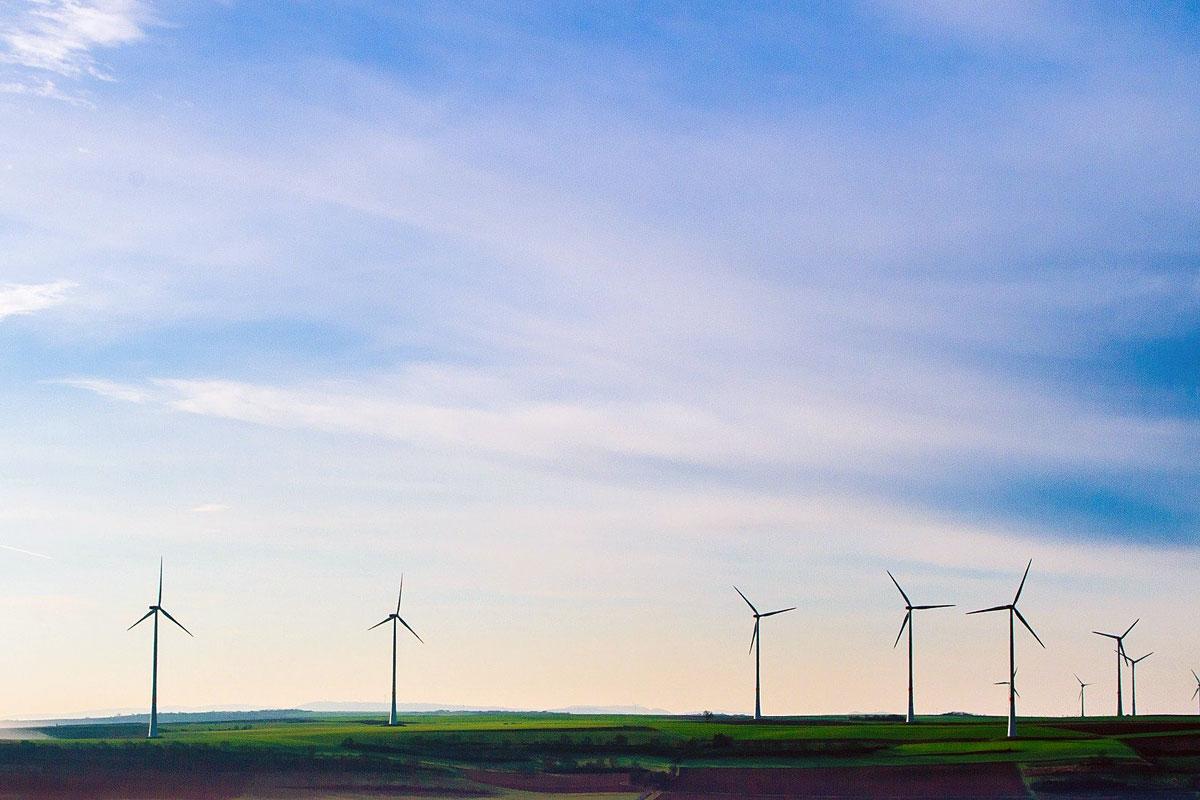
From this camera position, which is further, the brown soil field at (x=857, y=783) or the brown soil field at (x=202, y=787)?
the brown soil field at (x=857, y=783)

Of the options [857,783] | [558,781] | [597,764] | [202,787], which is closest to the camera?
[202,787]

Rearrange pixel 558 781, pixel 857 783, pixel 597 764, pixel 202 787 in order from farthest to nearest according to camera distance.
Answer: pixel 597 764
pixel 558 781
pixel 857 783
pixel 202 787

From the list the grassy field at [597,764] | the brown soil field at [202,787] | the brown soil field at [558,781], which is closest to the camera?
the brown soil field at [202,787]

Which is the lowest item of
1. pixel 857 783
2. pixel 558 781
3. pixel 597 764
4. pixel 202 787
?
pixel 202 787

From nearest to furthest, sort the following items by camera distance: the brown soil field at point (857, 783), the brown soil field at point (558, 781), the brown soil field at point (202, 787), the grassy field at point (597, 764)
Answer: the brown soil field at point (202, 787) → the brown soil field at point (857, 783) → the grassy field at point (597, 764) → the brown soil field at point (558, 781)

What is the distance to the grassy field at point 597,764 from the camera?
126812mm

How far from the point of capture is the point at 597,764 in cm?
14375

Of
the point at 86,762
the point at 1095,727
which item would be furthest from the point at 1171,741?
the point at 86,762

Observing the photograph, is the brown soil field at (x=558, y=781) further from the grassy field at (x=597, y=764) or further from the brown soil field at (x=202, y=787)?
the brown soil field at (x=202, y=787)

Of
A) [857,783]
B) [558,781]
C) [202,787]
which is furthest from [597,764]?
[202,787]

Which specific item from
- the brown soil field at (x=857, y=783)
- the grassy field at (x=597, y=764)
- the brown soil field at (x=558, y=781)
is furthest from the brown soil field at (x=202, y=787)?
the brown soil field at (x=857, y=783)

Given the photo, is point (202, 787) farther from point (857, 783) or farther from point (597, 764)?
point (857, 783)

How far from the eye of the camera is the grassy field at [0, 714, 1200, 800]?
4993 inches

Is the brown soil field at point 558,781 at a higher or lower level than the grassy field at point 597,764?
lower
